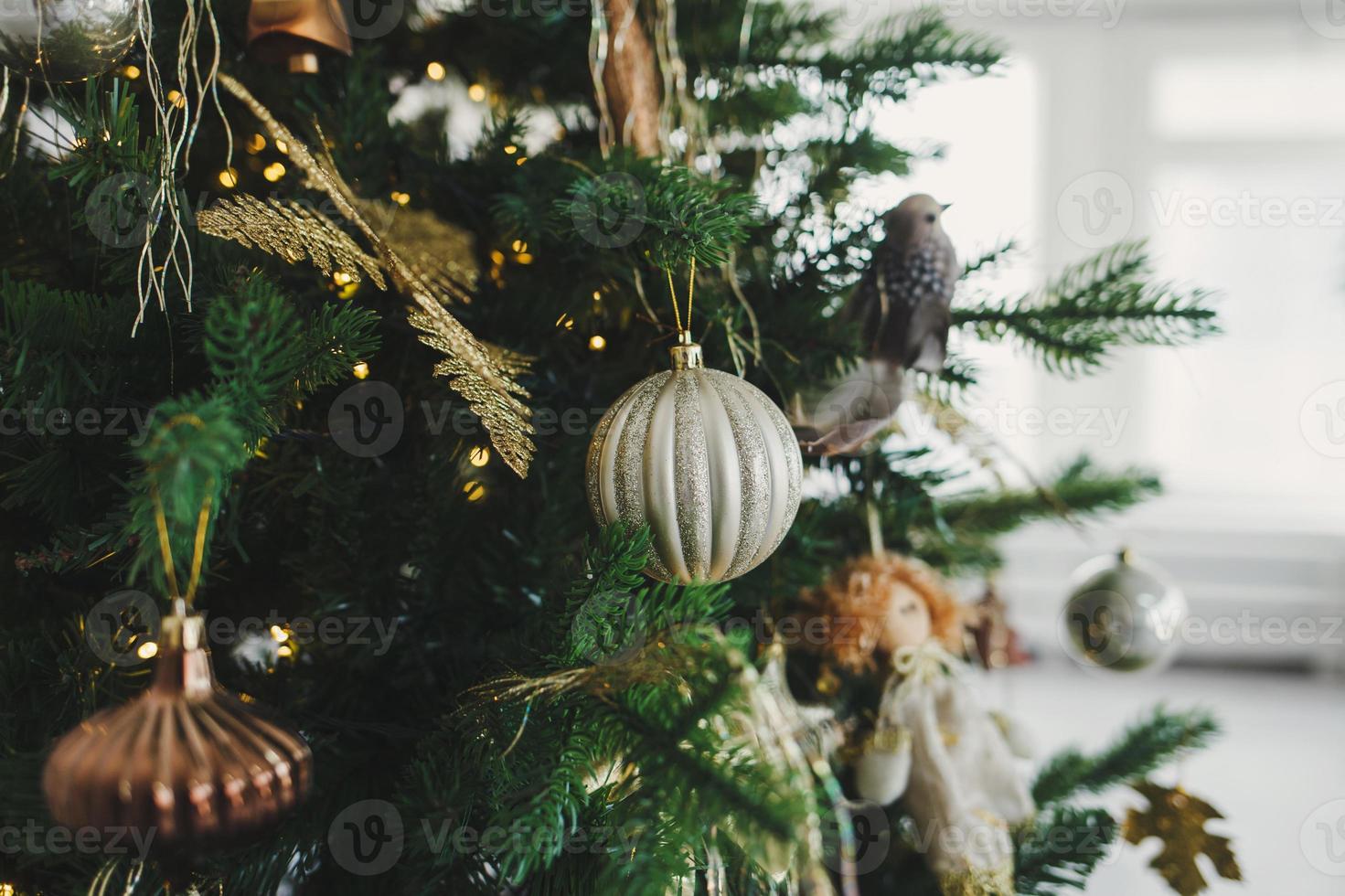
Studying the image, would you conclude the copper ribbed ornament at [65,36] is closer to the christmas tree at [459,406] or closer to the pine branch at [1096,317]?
the christmas tree at [459,406]

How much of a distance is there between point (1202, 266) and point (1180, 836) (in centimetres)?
191

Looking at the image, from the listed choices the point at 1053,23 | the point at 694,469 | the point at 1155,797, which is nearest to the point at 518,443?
the point at 694,469

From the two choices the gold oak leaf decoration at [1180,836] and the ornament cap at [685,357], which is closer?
the ornament cap at [685,357]

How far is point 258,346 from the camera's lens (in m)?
0.25

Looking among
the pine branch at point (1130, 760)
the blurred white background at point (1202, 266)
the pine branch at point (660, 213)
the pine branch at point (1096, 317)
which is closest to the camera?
the pine branch at point (660, 213)

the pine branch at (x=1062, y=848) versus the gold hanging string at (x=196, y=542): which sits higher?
the gold hanging string at (x=196, y=542)

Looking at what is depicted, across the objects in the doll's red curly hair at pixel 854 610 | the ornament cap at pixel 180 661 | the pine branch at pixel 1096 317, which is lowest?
the doll's red curly hair at pixel 854 610

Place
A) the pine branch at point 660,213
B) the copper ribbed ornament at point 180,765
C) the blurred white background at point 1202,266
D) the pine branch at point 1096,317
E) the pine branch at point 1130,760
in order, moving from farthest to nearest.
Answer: the blurred white background at point 1202,266 < the pine branch at point 1130,760 < the pine branch at point 1096,317 < the pine branch at point 660,213 < the copper ribbed ornament at point 180,765

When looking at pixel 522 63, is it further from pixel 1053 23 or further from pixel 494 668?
pixel 1053 23

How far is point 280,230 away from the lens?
297 millimetres

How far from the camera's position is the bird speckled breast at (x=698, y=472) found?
32cm

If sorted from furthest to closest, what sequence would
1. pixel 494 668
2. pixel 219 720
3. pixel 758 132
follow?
pixel 758 132
pixel 494 668
pixel 219 720

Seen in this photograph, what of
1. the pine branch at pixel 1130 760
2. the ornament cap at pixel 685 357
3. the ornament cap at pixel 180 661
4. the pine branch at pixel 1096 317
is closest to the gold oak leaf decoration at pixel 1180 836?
the pine branch at pixel 1130 760

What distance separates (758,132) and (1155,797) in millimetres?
476
